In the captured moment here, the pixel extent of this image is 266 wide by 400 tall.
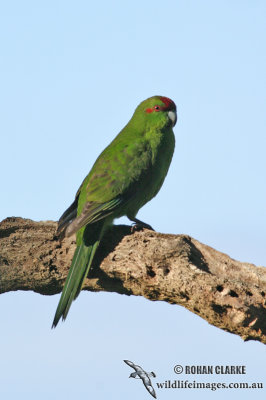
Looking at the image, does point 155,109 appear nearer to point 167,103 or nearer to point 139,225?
point 167,103

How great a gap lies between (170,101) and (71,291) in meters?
2.24

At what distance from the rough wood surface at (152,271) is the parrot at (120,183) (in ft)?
0.49

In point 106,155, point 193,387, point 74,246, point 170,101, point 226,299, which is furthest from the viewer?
point 170,101

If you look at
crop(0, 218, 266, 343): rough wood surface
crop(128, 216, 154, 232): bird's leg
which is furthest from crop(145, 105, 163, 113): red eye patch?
crop(0, 218, 266, 343): rough wood surface

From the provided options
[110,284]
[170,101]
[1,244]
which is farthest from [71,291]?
[170,101]

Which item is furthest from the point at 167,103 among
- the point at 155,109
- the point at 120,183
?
the point at 120,183

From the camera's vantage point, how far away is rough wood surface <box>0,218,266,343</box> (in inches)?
163

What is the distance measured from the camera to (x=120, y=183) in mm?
4980

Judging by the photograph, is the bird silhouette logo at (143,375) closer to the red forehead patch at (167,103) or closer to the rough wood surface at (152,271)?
the rough wood surface at (152,271)

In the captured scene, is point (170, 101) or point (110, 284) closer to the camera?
point (110, 284)

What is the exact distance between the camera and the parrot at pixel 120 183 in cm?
465

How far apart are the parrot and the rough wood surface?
0.49 ft

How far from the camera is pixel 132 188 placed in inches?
199

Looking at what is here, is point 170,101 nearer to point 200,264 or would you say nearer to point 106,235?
point 106,235
